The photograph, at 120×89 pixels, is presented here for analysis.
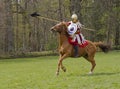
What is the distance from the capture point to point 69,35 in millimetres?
15641

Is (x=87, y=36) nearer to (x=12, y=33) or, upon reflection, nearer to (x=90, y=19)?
(x=90, y=19)

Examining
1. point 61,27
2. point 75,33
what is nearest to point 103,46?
point 75,33

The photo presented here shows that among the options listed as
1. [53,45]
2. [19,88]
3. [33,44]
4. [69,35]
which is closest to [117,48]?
[53,45]

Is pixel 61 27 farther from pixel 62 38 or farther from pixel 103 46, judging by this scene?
pixel 103 46

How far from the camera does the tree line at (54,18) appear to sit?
2079 inches

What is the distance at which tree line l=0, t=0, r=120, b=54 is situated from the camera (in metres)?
52.8

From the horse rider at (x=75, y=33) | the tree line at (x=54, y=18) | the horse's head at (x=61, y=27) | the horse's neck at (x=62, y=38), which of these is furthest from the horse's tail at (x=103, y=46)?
the tree line at (x=54, y=18)

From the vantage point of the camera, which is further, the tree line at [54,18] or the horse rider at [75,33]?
the tree line at [54,18]

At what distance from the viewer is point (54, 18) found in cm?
5372

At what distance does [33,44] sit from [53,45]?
4.43 meters

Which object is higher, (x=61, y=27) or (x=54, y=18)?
(x=61, y=27)

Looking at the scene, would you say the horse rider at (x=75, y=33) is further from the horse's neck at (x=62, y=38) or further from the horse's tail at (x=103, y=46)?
the horse's tail at (x=103, y=46)

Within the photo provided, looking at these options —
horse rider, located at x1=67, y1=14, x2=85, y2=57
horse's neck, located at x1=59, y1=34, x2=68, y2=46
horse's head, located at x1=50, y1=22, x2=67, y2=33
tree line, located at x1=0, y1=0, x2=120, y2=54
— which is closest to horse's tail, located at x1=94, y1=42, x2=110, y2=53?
horse rider, located at x1=67, y1=14, x2=85, y2=57

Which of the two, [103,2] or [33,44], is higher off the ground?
[103,2]
